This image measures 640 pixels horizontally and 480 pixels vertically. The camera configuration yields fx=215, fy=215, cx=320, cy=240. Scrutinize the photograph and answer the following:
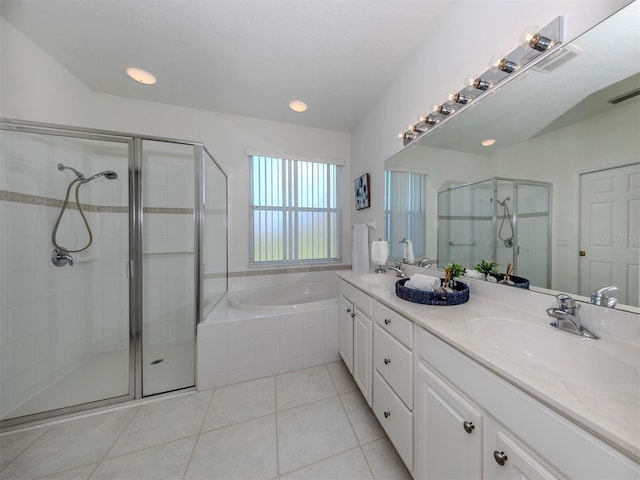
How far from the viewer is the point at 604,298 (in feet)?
2.46

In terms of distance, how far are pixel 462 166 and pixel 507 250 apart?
0.57 meters

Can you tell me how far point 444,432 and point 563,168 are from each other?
114cm

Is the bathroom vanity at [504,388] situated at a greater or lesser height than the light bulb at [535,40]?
lesser

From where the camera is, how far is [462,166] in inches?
52.7

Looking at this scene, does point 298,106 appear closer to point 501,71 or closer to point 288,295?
point 501,71

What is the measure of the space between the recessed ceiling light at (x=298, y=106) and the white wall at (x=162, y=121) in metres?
0.33

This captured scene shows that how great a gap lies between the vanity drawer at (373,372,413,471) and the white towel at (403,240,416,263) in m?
0.92

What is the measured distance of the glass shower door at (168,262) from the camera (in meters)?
1.78

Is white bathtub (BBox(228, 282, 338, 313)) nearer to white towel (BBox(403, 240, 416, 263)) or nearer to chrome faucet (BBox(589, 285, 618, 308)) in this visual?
white towel (BBox(403, 240, 416, 263))

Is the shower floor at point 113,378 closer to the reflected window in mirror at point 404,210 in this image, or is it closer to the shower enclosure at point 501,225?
the reflected window in mirror at point 404,210

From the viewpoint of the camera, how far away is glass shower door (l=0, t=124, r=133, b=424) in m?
1.41

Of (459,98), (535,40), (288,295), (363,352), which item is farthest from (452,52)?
(288,295)

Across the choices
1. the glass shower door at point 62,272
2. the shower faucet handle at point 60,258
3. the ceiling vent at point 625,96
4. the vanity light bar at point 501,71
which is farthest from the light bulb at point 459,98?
the shower faucet handle at point 60,258

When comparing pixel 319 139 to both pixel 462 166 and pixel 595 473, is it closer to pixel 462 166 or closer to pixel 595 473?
pixel 462 166
